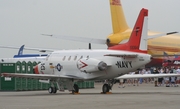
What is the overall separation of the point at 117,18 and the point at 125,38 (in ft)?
A: 15.0

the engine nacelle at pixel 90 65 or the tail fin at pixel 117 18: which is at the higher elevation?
the tail fin at pixel 117 18

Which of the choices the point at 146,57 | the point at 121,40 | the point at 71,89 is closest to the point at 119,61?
the point at 146,57

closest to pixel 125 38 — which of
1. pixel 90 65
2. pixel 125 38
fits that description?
pixel 125 38

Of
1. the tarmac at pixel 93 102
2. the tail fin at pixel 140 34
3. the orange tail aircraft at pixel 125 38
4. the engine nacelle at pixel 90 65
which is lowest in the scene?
the tarmac at pixel 93 102

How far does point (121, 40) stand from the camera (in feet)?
214

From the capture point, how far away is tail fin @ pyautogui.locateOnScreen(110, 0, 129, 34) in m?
68.1

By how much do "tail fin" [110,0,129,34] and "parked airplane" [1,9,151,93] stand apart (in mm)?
36696

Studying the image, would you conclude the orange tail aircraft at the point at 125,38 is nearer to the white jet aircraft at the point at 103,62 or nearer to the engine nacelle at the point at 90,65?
the white jet aircraft at the point at 103,62

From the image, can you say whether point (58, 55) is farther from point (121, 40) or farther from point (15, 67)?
point (121, 40)

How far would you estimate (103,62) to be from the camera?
29.2m

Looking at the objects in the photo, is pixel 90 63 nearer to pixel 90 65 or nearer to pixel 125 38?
pixel 90 65

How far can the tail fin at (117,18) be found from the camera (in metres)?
68.1

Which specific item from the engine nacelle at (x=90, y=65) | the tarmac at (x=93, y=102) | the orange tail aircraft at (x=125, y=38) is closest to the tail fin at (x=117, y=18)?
the orange tail aircraft at (x=125, y=38)

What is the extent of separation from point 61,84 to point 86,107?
42.4 feet
